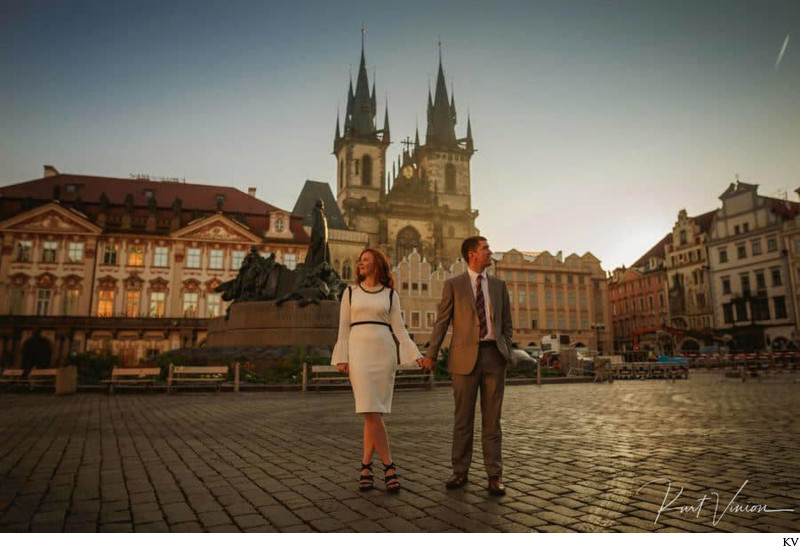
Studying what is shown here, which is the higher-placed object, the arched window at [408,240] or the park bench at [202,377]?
the arched window at [408,240]

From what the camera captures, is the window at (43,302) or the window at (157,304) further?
the window at (157,304)

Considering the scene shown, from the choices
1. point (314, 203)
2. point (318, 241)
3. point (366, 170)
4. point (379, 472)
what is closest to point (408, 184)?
point (366, 170)

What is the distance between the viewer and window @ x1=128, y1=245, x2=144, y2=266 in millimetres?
44094

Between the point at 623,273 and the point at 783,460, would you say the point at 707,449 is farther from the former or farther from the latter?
the point at 623,273

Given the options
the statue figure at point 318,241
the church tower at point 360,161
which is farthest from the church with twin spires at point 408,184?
the statue figure at point 318,241

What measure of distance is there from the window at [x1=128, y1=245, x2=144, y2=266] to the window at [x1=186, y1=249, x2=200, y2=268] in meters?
3.52

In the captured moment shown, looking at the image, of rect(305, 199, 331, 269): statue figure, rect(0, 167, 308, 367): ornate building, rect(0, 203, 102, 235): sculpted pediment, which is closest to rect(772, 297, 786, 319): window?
rect(0, 167, 308, 367): ornate building

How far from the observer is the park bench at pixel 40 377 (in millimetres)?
14992

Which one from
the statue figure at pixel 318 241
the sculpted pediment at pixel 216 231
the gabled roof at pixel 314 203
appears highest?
the gabled roof at pixel 314 203

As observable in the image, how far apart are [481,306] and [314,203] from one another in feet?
226

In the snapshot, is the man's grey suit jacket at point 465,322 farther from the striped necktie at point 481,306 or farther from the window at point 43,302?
the window at point 43,302

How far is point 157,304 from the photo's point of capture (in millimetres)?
43906

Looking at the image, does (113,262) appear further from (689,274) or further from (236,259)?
(689,274)

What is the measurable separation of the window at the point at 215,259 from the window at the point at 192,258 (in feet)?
3.13
